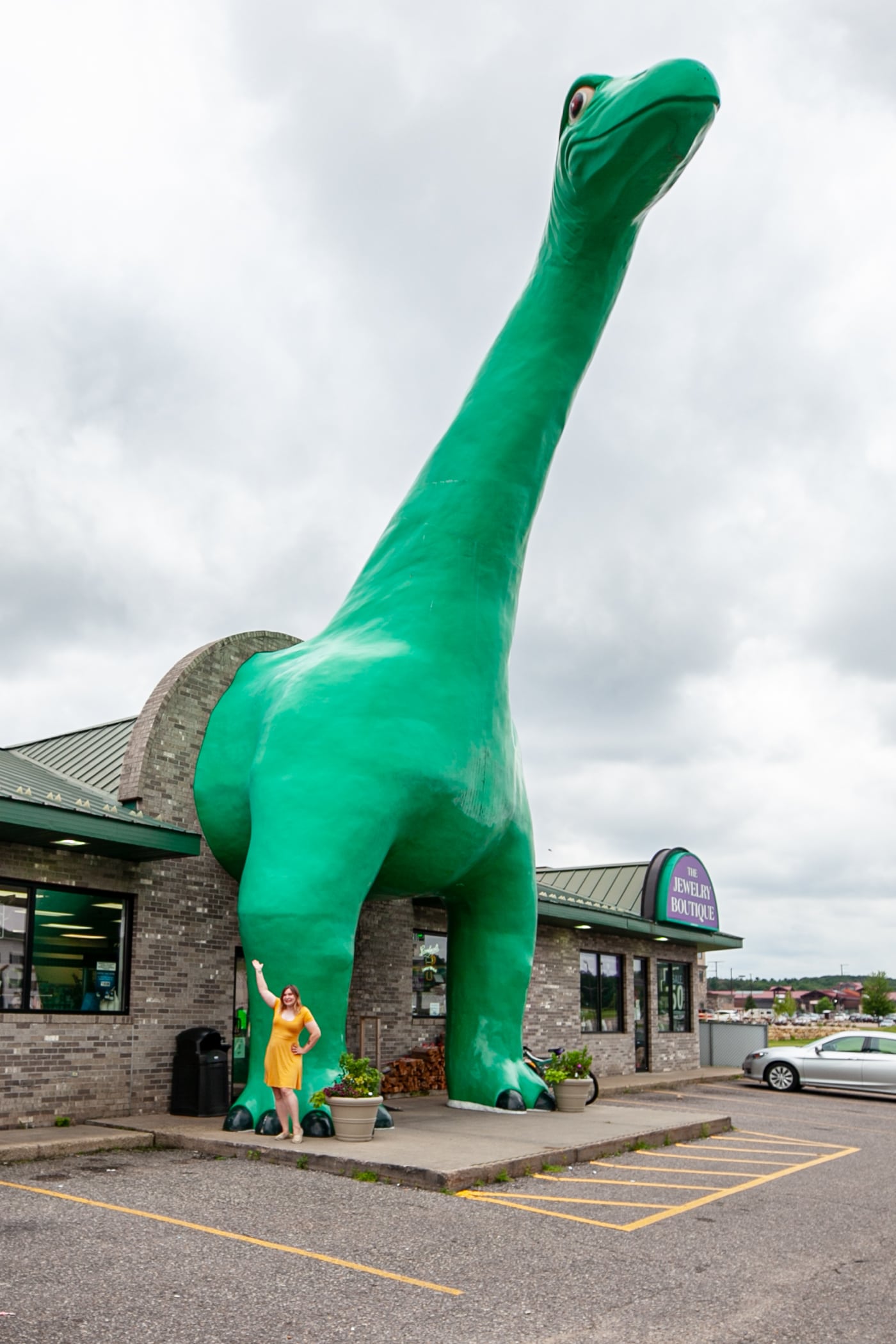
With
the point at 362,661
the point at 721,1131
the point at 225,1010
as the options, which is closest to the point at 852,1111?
the point at 721,1131

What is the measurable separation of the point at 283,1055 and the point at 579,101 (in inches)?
359

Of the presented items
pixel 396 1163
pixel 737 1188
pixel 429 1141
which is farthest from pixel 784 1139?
pixel 396 1163

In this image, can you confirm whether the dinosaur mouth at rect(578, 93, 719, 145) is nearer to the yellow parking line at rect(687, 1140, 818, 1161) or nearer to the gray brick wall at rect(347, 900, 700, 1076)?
the gray brick wall at rect(347, 900, 700, 1076)

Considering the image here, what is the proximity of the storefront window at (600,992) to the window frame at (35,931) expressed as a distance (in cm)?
1008

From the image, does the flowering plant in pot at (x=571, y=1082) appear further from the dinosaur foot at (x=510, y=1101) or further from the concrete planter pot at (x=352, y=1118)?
the concrete planter pot at (x=352, y=1118)

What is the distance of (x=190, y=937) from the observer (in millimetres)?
12914

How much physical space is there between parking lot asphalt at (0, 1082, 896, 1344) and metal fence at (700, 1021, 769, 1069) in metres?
17.5

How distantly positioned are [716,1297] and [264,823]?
241 inches

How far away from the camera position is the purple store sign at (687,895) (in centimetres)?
2281

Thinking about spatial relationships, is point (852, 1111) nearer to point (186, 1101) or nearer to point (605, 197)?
point (186, 1101)

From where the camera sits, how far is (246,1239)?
647cm

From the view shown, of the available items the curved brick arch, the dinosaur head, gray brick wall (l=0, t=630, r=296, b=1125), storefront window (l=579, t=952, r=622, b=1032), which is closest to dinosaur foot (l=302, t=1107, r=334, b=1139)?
gray brick wall (l=0, t=630, r=296, b=1125)

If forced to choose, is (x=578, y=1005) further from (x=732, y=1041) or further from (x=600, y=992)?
(x=732, y=1041)

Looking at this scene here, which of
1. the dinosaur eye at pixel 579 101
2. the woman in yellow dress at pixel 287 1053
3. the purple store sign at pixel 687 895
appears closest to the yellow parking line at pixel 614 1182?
the woman in yellow dress at pixel 287 1053
